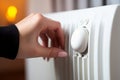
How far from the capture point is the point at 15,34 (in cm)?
54

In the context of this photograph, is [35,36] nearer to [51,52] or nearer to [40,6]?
[51,52]

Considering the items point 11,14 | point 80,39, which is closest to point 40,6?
point 11,14

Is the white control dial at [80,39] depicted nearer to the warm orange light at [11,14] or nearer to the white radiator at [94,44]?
the white radiator at [94,44]

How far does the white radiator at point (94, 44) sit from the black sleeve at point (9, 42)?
0.42 ft

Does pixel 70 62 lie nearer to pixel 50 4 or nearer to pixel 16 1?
pixel 50 4

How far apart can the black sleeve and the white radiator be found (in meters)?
0.13

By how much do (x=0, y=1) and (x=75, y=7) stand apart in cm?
86

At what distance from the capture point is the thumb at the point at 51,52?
564 mm

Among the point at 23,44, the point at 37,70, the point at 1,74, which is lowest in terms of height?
the point at 1,74

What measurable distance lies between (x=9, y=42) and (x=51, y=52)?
0.10 meters

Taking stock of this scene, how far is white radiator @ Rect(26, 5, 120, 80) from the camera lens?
489 millimetres

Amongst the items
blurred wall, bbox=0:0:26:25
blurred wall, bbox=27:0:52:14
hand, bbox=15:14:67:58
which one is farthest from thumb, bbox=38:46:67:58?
blurred wall, bbox=0:0:26:25

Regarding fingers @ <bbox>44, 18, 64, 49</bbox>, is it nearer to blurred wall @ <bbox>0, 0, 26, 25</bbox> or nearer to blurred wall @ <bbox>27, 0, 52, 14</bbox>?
blurred wall @ <bbox>27, 0, 52, 14</bbox>

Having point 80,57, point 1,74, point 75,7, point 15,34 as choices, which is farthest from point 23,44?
point 1,74
